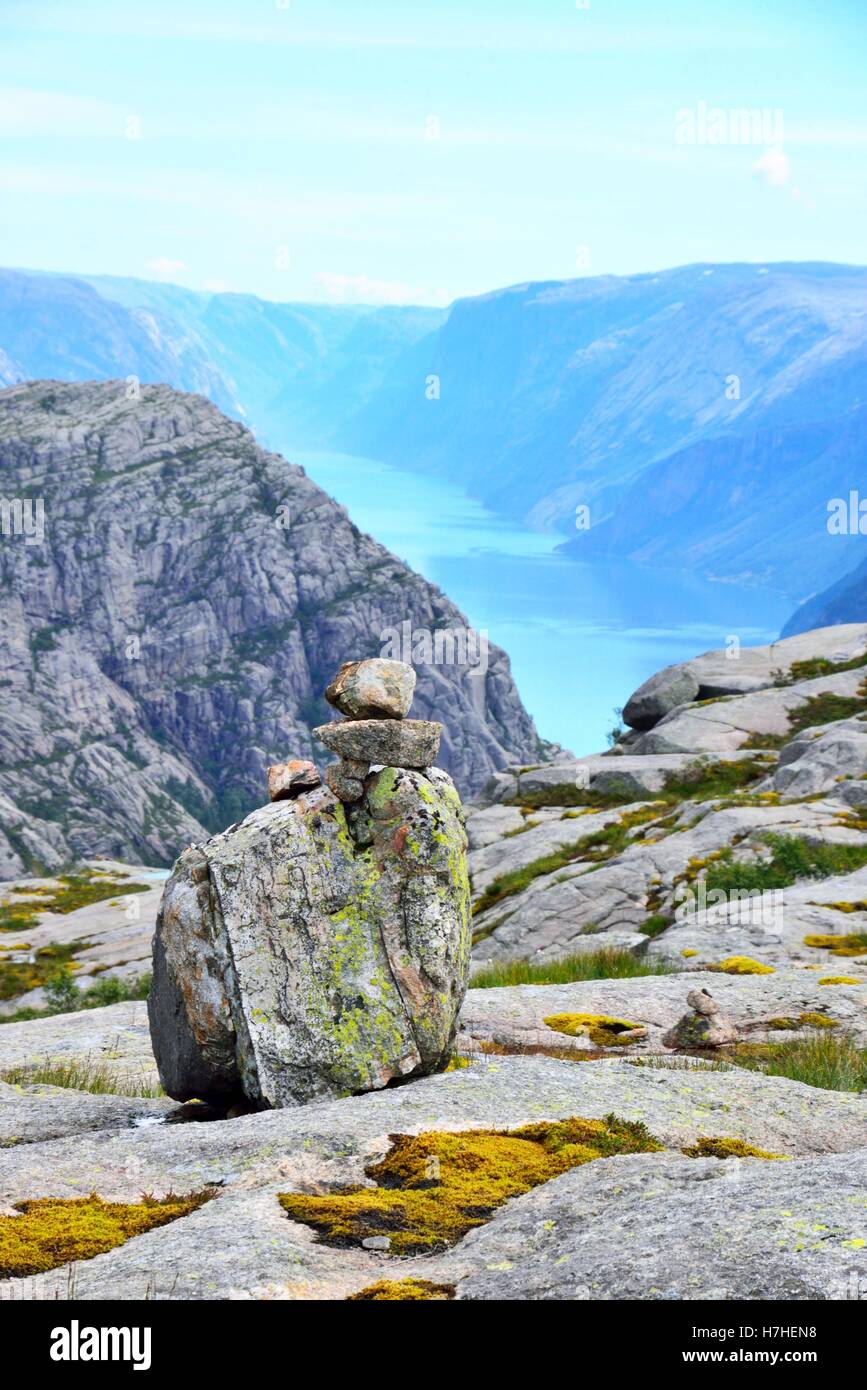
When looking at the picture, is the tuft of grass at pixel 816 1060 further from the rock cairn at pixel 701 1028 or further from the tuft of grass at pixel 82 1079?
the tuft of grass at pixel 82 1079

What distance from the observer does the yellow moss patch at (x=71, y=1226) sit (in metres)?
11.5

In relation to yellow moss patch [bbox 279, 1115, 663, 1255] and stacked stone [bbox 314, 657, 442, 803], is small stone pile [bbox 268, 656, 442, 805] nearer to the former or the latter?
stacked stone [bbox 314, 657, 442, 803]

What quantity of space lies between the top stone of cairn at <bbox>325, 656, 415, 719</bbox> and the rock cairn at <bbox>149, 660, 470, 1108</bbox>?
34 mm

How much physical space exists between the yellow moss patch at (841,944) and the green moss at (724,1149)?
646 inches

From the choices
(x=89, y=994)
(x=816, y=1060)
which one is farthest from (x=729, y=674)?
(x=816, y=1060)

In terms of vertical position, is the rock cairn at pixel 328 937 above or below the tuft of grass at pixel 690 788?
below

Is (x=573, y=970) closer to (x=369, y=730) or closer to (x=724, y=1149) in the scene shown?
(x=369, y=730)

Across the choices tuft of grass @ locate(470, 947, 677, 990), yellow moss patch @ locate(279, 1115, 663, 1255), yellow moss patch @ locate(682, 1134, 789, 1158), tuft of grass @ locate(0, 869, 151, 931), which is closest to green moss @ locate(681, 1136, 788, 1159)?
yellow moss patch @ locate(682, 1134, 789, 1158)

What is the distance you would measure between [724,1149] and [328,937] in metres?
6.04

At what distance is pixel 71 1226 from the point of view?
12312 millimetres

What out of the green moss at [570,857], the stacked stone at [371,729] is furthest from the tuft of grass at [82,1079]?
the green moss at [570,857]

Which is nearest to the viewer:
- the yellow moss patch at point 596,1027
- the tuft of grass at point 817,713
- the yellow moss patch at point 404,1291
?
the yellow moss patch at point 404,1291
